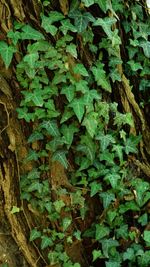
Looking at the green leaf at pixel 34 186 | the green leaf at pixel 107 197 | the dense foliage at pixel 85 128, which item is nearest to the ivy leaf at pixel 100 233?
the dense foliage at pixel 85 128

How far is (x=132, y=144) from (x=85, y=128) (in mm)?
327

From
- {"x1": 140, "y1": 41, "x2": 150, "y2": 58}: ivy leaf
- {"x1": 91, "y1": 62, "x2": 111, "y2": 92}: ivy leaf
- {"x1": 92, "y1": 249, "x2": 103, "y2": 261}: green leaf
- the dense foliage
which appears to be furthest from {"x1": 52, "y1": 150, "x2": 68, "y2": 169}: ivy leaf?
{"x1": 140, "y1": 41, "x2": 150, "y2": 58}: ivy leaf

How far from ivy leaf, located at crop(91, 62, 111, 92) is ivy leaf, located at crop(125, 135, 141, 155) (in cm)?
34

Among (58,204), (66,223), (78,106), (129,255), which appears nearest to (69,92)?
(78,106)

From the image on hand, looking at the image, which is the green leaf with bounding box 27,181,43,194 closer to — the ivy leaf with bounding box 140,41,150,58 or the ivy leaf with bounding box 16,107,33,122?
the ivy leaf with bounding box 16,107,33,122

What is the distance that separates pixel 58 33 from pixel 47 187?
85 centimetres

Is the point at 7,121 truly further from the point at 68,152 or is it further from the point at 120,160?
the point at 120,160

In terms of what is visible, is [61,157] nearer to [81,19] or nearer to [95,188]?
[95,188]

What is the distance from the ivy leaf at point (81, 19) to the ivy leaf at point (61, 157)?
2.17ft

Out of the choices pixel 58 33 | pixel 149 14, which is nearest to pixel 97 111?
pixel 58 33

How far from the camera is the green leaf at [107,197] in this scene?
9.12ft

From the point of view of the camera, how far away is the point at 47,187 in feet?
9.03

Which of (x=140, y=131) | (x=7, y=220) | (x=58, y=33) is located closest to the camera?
(x=58, y=33)

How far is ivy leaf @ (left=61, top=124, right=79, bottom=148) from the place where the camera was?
2666mm
